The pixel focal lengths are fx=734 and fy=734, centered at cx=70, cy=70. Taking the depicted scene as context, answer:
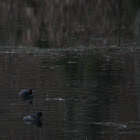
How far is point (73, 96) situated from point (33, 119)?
8.28 ft

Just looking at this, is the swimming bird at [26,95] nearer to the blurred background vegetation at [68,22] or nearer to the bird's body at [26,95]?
the bird's body at [26,95]

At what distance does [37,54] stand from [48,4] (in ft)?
53.0

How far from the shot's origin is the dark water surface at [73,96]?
12.3 metres

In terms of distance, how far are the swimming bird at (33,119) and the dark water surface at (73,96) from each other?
114mm

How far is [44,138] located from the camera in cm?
1186

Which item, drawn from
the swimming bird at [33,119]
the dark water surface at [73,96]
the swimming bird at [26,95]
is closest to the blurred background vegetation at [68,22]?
the dark water surface at [73,96]

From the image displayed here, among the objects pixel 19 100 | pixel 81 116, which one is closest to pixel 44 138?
pixel 81 116

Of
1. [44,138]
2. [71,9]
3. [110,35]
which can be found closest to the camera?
[44,138]

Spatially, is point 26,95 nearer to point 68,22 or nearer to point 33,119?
point 33,119

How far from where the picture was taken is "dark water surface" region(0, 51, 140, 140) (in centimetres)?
1234

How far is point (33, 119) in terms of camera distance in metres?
13.0

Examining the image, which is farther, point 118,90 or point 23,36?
point 23,36

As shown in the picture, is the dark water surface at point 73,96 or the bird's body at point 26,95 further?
the bird's body at point 26,95

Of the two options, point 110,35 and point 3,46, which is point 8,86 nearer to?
point 3,46
